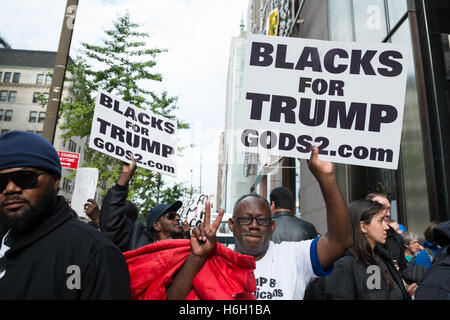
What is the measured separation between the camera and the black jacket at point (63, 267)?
1.45 meters

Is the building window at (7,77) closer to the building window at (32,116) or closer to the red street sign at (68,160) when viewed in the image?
the building window at (32,116)

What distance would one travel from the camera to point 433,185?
632cm

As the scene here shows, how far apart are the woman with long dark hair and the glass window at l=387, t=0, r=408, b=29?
6374 mm

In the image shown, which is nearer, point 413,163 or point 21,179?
point 21,179

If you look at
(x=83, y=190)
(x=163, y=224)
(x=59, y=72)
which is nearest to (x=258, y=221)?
(x=163, y=224)

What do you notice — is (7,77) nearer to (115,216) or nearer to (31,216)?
(115,216)

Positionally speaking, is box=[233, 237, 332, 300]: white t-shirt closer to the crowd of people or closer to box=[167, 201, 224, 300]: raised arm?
the crowd of people

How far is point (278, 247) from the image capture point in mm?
2621

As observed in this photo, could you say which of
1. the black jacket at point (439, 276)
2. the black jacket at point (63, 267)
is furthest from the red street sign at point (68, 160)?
the black jacket at point (439, 276)

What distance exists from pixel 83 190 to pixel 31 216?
523cm

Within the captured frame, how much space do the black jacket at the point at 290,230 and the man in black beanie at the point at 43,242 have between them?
2.87m

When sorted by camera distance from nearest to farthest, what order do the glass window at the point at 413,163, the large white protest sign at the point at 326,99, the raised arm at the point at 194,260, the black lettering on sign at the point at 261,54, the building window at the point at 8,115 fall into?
the raised arm at the point at 194,260 < the large white protest sign at the point at 326,99 < the black lettering on sign at the point at 261,54 < the glass window at the point at 413,163 < the building window at the point at 8,115

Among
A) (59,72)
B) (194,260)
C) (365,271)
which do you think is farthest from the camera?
(59,72)

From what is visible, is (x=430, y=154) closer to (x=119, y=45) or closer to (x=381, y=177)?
(x=381, y=177)
